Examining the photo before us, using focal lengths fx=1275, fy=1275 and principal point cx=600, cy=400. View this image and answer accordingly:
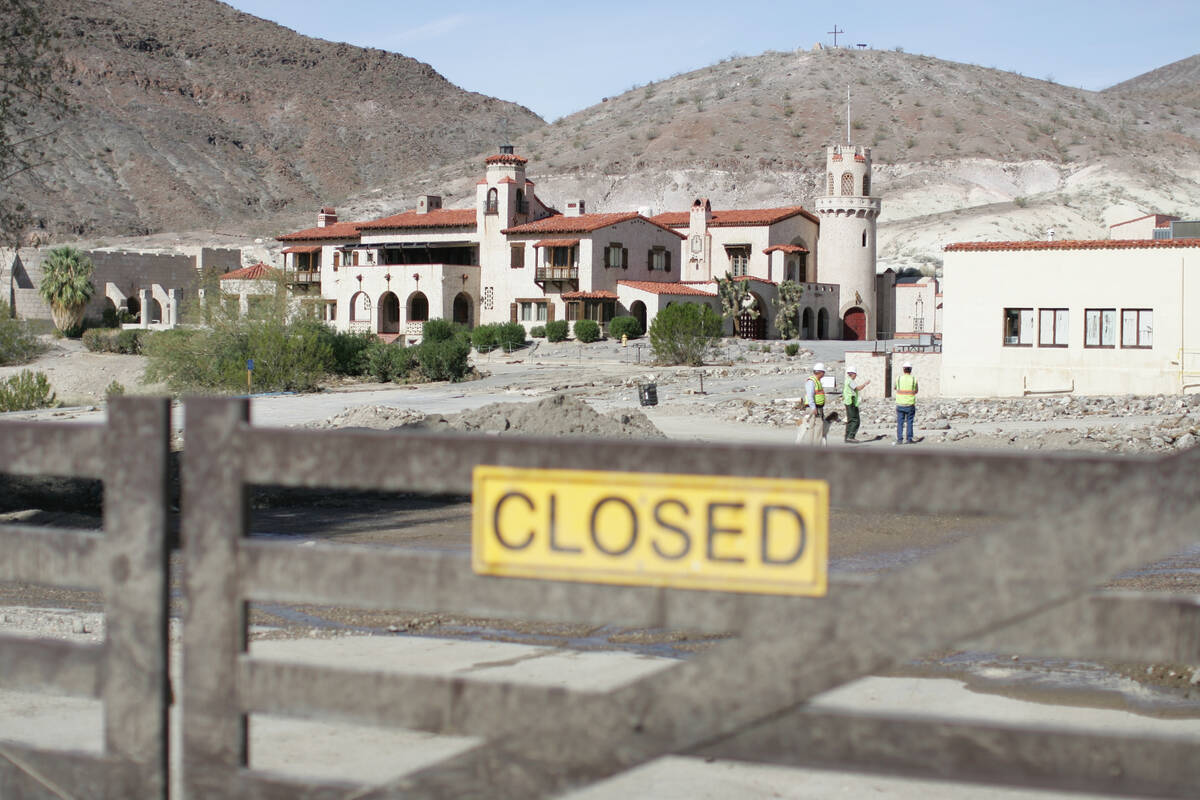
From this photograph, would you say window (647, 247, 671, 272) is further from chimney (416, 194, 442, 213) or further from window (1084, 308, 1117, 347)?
window (1084, 308, 1117, 347)

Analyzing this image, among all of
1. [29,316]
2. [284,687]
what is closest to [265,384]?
[29,316]

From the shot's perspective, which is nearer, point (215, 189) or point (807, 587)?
point (807, 587)

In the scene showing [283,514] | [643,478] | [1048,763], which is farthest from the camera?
[283,514]

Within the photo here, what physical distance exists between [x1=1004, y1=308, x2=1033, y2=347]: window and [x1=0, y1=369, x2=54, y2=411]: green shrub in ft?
89.7

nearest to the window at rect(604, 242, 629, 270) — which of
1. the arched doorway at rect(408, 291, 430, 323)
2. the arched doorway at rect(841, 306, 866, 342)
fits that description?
the arched doorway at rect(408, 291, 430, 323)

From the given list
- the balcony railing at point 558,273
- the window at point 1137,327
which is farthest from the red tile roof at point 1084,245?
the balcony railing at point 558,273

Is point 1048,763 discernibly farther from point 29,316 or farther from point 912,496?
point 29,316

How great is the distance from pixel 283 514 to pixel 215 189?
11824 cm

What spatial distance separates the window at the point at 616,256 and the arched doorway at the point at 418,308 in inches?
409

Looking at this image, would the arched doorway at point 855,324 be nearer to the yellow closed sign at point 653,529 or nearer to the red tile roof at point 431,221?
the red tile roof at point 431,221

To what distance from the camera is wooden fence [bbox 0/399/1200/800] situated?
255 centimetres

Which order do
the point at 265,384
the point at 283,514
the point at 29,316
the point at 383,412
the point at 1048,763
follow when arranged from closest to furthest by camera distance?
the point at 1048,763
the point at 283,514
the point at 383,412
the point at 265,384
the point at 29,316

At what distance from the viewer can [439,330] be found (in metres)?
60.4

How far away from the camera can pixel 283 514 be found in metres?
17.7
